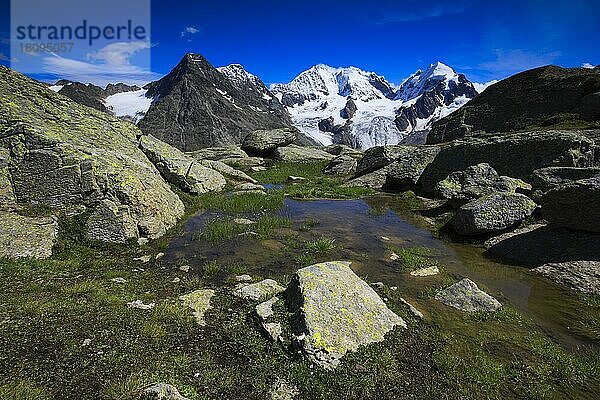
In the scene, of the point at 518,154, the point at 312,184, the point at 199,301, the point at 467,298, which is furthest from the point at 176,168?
the point at 518,154

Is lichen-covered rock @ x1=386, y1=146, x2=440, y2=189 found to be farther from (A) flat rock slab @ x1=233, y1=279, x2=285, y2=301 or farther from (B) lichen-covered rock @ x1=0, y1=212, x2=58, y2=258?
(B) lichen-covered rock @ x1=0, y1=212, x2=58, y2=258

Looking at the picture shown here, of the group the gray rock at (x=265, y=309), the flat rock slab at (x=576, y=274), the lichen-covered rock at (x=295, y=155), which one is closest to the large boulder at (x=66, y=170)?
the gray rock at (x=265, y=309)

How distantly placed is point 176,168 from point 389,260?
17050mm

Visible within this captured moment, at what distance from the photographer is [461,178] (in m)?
20.6

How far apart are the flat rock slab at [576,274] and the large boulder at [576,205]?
6.16 ft

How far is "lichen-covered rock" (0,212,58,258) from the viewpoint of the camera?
10016 millimetres

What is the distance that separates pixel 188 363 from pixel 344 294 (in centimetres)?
370

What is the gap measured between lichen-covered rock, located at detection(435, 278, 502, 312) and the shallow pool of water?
41 cm

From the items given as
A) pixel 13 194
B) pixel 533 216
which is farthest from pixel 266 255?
pixel 533 216

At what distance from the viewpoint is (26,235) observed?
35.5 ft

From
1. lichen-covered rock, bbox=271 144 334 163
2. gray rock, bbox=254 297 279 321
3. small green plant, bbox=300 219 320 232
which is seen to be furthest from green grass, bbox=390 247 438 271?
lichen-covered rock, bbox=271 144 334 163

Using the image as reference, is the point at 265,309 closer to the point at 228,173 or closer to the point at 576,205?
the point at 576,205

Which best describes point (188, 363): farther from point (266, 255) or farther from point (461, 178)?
point (461, 178)

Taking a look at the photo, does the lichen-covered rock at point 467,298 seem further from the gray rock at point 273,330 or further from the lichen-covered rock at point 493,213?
the lichen-covered rock at point 493,213
